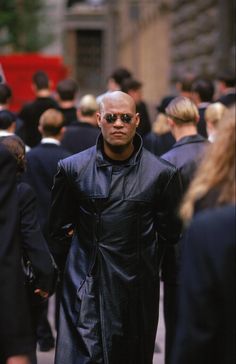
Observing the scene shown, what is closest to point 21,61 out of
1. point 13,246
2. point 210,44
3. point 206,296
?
point 210,44

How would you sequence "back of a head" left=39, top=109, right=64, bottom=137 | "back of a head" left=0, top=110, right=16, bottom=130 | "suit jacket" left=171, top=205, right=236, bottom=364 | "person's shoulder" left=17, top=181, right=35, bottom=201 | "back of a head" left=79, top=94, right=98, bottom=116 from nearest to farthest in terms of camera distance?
1. "suit jacket" left=171, top=205, right=236, bottom=364
2. "person's shoulder" left=17, top=181, right=35, bottom=201
3. "back of a head" left=39, top=109, right=64, bottom=137
4. "back of a head" left=0, top=110, right=16, bottom=130
5. "back of a head" left=79, top=94, right=98, bottom=116

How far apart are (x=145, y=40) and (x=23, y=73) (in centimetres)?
1912

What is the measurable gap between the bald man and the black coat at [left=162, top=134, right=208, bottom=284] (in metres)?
0.69

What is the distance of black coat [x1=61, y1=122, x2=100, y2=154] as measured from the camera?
9.89 meters

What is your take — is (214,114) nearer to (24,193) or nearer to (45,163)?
(45,163)

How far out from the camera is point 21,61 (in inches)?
725

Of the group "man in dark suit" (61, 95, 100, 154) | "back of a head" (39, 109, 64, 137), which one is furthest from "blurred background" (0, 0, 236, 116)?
"back of a head" (39, 109, 64, 137)

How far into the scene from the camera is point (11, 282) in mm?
4613

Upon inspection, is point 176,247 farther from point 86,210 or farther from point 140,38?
point 140,38

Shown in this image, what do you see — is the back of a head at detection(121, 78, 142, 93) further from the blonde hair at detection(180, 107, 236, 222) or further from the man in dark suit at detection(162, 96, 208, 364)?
the blonde hair at detection(180, 107, 236, 222)

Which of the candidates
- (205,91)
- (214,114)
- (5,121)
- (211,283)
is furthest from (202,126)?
(211,283)

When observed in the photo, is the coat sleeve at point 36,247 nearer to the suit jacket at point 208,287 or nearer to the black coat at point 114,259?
the black coat at point 114,259

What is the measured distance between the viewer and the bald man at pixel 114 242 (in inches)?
234

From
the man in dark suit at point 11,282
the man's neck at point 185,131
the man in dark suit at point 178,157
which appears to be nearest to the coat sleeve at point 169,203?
the man in dark suit at point 178,157
